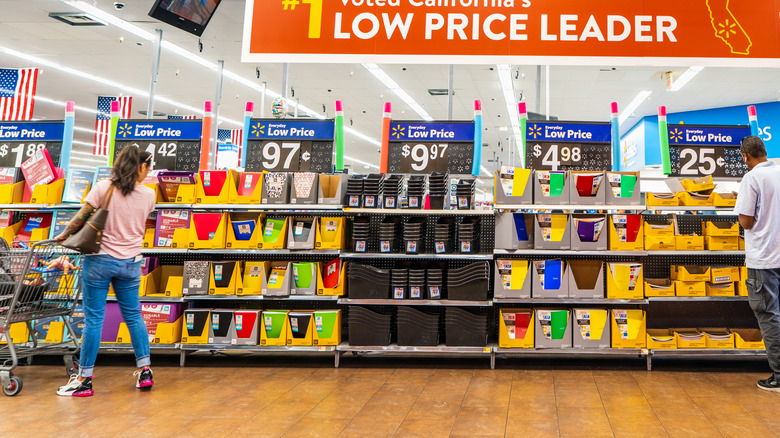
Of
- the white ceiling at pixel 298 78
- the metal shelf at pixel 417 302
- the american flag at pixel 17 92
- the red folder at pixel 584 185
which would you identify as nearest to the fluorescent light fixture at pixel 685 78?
the white ceiling at pixel 298 78

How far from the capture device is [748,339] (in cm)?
461

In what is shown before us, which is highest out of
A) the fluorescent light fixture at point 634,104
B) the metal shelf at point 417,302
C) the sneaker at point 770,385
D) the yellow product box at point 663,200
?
the fluorescent light fixture at point 634,104

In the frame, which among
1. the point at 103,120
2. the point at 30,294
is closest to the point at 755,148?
the point at 30,294

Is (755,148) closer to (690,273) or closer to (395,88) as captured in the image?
(690,273)

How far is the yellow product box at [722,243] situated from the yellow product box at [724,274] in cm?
18

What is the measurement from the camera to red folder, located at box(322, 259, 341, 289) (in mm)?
4562

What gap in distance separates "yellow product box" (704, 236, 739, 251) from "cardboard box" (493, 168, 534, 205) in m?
1.57

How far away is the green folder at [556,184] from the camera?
452 centimetres

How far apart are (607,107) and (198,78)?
11.1 m

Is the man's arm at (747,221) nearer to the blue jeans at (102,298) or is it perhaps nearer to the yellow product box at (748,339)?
the yellow product box at (748,339)

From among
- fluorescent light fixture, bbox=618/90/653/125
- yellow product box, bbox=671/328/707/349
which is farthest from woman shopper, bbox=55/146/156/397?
fluorescent light fixture, bbox=618/90/653/125

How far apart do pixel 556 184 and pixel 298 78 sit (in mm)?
9603

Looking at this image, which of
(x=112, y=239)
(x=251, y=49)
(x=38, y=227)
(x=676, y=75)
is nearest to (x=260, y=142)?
(x=112, y=239)

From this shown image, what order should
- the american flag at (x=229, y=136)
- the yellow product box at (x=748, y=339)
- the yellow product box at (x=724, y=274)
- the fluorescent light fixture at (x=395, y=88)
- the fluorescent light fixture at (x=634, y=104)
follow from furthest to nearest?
the american flag at (x=229, y=136) → the fluorescent light fixture at (x=634, y=104) → the fluorescent light fixture at (x=395, y=88) → the yellow product box at (x=724, y=274) → the yellow product box at (x=748, y=339)
